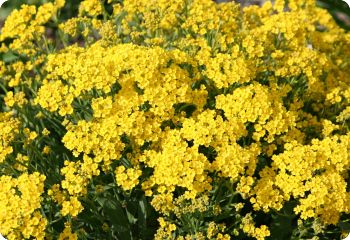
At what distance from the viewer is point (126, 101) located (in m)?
4.11

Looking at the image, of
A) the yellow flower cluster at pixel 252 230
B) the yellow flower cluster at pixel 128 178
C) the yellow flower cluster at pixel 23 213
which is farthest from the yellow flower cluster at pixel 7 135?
the yellow flower cluster at pixel 252 230

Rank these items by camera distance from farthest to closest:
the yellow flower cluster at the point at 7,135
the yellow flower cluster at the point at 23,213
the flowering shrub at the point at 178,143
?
the yellow flower cluster at the point at 7,135
the flowering shrub at the point at 178,143
the yellow flower cluster at the point at 23,213

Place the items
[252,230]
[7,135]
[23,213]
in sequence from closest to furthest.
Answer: [23,213]
[252,230]
[7,135]

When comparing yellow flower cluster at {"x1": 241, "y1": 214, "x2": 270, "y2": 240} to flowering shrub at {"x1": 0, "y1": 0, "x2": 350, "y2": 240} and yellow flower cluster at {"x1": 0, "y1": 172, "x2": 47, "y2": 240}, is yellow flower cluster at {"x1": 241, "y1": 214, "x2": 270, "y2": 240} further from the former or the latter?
yellow flower cluster at {"x1": 0, "y1": 172, "x2": 47, "y2": 240}

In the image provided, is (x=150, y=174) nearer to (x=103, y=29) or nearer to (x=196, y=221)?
(x=196, y=221)

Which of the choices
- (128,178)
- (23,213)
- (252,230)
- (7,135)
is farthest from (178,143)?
(7,135)

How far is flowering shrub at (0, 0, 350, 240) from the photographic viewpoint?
152 inches

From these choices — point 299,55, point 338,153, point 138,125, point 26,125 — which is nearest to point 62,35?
point 26,125

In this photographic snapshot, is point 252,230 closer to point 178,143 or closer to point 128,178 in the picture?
point 178,143

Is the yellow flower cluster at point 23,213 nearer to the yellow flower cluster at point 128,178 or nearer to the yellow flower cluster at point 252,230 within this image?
the yellow flower cluster at point 128,178

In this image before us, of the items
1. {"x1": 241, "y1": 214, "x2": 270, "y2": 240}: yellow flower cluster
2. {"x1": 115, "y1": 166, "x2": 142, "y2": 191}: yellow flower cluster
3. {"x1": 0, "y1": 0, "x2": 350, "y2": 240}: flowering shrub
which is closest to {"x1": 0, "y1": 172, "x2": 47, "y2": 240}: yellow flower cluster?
{"x1": 0, "y1": 0, "x2": 350, "y2": 240}: flowering shrub

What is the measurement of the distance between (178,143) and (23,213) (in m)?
1.09

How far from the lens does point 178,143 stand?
12.9 ft

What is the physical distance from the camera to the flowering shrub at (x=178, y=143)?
3.87 m
